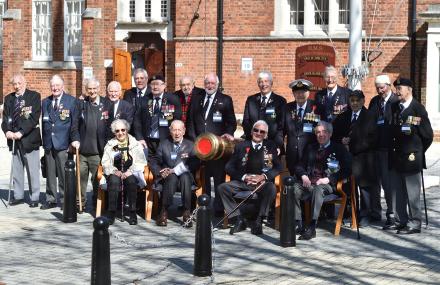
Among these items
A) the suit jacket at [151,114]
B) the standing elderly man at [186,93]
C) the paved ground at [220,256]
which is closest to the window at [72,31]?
the standing elderly man at [186,93]

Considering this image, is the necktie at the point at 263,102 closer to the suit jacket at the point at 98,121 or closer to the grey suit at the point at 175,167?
the grey suit at the point at 175,167

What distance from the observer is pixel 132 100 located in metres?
13.9

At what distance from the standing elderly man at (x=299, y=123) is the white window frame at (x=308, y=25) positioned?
14840 millimetres

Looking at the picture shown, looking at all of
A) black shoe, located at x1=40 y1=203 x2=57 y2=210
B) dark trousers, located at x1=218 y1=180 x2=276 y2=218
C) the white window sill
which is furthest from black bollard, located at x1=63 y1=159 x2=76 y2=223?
the white window sill

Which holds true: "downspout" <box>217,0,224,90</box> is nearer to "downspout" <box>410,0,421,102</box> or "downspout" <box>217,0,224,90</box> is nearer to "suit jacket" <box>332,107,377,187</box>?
"downspout" <box>410,0,421,102</box>

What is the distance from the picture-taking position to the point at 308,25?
1096 inches

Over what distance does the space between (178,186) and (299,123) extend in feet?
5.88

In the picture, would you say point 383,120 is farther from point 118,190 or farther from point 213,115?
point 118,190

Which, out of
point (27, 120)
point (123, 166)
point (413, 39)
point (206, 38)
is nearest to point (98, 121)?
point (123, 166)

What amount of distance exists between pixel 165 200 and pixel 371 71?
15.2 meters

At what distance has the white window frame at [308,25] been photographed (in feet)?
90.2

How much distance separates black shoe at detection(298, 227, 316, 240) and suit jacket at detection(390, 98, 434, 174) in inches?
55.7

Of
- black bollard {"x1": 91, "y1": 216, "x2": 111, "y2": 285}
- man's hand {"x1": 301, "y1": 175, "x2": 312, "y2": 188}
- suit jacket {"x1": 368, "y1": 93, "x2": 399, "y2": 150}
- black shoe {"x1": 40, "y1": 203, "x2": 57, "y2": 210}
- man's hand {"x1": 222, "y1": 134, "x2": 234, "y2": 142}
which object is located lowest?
black shoe {"x1": 40, "y1": 203, "x2": 57, "y2": 210}

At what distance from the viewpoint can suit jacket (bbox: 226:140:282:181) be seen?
484 inches
